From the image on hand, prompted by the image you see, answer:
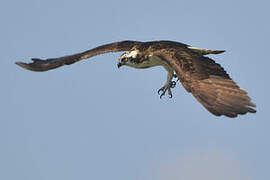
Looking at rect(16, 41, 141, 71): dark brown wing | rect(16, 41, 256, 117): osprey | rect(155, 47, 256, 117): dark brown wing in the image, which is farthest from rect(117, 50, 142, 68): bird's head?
rect(16, 41, 141, 71): dark brown wing

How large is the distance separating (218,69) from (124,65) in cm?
322

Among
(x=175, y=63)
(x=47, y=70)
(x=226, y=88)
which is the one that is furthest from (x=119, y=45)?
(x=226, y=88)

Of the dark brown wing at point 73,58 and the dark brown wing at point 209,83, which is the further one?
the dark brown wing at point 73,58

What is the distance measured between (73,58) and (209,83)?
4889mm

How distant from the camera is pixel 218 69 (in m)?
15.3

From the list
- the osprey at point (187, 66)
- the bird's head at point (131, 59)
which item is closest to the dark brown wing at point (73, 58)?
the osprey at point (187, 66)

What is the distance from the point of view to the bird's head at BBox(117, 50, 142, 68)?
17266mm

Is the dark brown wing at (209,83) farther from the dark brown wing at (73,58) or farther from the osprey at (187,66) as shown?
the dark brown wing at (73,58)

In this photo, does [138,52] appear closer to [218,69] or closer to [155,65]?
[155,65]

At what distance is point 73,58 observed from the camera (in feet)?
59.7

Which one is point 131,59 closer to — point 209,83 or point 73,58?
point 73,58

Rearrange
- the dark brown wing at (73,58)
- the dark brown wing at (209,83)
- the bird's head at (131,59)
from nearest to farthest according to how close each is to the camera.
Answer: the dark brown wing at (209,83) < the bird's head at (131,59) < the dark brown wing at (73,58)

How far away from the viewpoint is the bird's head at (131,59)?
17.3m

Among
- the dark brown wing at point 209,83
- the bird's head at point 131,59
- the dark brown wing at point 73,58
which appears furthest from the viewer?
the dark brown wing at point 73,58
